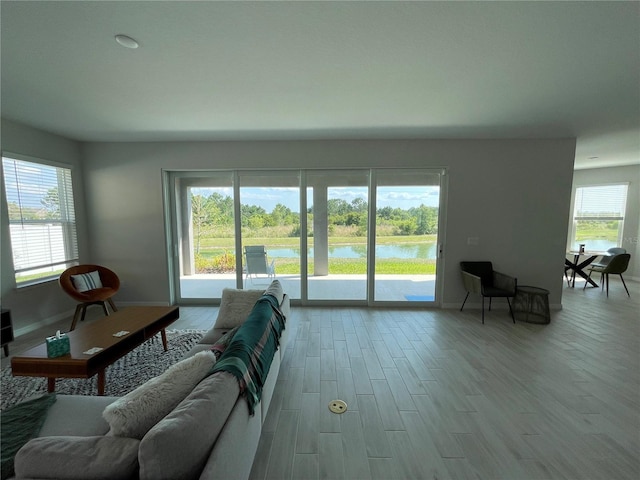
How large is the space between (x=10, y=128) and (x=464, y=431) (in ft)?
19.2

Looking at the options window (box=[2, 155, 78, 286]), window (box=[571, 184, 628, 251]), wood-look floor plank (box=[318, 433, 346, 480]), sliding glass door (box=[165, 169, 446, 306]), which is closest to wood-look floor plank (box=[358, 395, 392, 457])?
wood-look floor plank (box=[318, 433, 346, 480])

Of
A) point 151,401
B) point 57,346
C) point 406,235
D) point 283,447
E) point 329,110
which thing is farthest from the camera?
point 406,235

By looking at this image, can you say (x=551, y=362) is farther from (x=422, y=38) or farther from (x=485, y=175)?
(x=422, y=38)

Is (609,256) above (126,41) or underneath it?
underneath

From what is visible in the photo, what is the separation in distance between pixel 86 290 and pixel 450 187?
568cm

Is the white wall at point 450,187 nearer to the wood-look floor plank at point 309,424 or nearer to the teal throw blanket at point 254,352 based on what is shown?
the teal throw blanket at point 254,352

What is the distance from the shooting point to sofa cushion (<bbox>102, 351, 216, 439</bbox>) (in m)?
1.07

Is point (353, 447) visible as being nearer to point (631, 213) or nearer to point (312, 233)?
point (312, 233)

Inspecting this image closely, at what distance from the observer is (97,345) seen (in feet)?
6.82

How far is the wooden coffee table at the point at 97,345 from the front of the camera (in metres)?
1.86

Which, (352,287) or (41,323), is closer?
(41,323)

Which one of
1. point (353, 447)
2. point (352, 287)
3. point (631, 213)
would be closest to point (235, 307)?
point (353, 447)

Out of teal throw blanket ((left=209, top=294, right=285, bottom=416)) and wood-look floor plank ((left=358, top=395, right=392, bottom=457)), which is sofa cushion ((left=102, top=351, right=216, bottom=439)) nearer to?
teal throw blanket ((left=209, top=294, right=285, bottom=416))

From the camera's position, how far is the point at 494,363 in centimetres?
261
